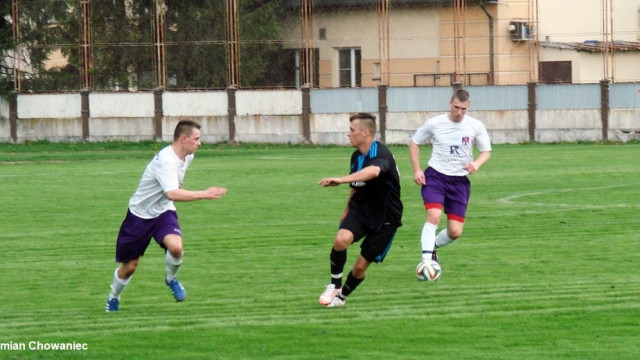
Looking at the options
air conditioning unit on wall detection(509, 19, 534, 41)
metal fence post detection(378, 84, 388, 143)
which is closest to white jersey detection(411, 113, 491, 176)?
metal fence post detection(378, 84, 388, 143)

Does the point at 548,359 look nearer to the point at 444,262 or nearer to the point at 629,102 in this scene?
the point at 444,262

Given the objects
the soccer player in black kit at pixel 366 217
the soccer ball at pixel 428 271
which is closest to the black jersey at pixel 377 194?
the soccer player in black kit at pixel 366 217

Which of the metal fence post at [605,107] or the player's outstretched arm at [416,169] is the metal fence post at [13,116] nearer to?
the metal fence post at [605,107]

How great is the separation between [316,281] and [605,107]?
3242 centimetres

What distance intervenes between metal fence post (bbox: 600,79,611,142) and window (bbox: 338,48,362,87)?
10335mm

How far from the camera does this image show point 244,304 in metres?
12.4

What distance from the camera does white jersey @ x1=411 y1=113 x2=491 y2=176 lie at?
581 inches

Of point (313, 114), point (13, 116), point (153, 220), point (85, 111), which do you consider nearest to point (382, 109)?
point (313, 114)

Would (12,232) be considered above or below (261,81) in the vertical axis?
below

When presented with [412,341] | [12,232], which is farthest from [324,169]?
[412,341]

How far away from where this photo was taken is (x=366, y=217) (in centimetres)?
1217

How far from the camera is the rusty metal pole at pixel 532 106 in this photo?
45000mm

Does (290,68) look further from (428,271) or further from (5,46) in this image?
(428,271)

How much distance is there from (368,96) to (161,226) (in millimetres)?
34910
